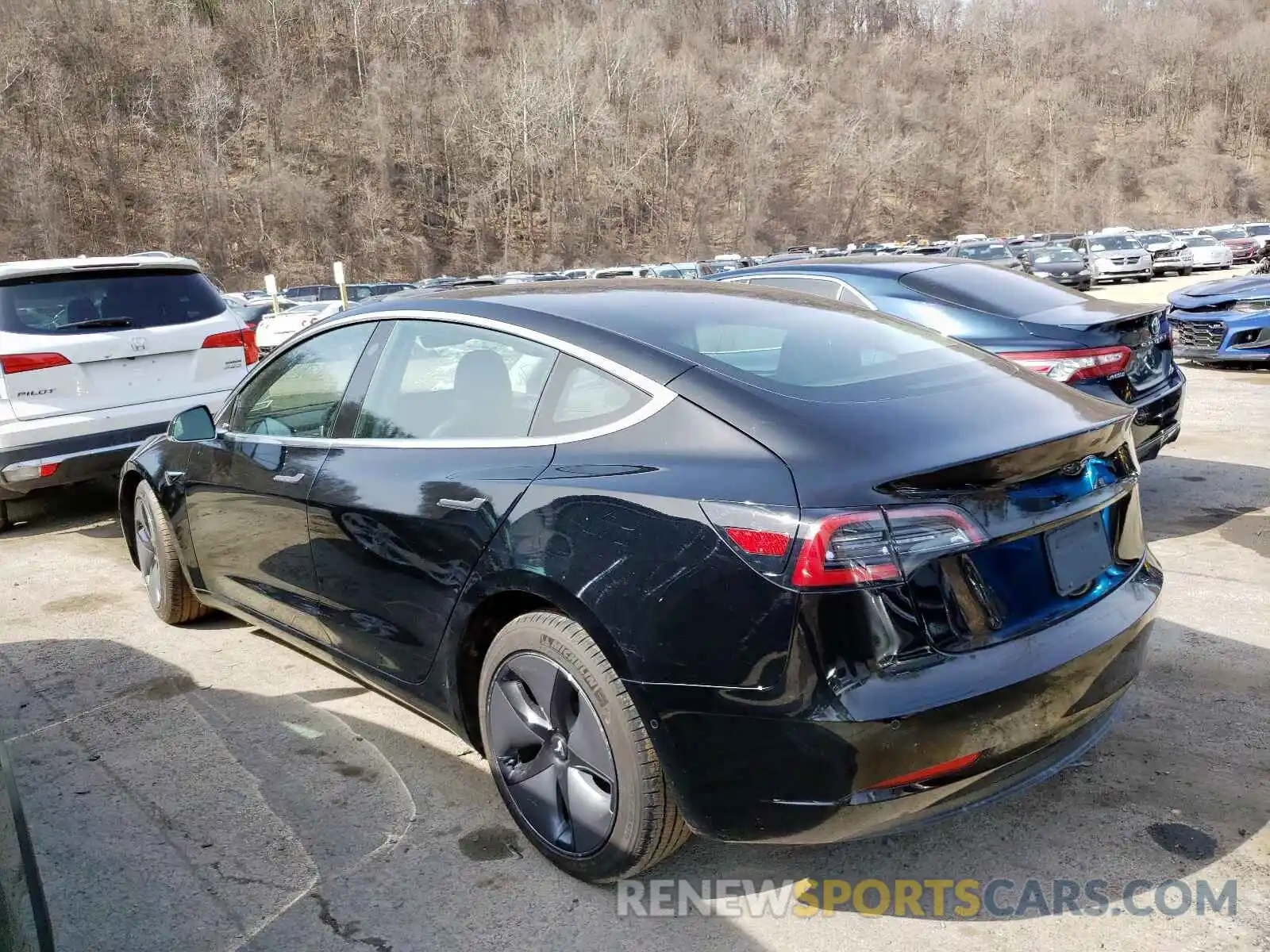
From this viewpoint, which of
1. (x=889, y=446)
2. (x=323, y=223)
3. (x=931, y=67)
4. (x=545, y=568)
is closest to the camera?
(x=889, y=446)

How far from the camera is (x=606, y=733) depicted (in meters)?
2.50

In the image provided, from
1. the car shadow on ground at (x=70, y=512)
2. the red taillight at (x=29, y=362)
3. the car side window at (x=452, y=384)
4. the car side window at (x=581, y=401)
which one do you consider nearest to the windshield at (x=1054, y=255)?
the car shadow on ground at (x=70, y=512)

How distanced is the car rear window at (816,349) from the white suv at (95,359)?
4.87 m

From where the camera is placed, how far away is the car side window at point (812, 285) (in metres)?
6.17

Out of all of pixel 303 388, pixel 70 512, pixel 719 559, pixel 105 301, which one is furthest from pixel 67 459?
pixel 719 559

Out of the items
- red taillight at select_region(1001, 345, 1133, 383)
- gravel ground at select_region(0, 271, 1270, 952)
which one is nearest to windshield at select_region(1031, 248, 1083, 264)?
red taillight at select_region(1001, 345, 1133, 383)

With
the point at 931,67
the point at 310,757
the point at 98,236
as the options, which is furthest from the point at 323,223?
the point at 931,67

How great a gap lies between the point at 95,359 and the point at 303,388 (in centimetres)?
344

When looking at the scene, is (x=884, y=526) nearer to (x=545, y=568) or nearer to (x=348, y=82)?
(x=545, y=568)

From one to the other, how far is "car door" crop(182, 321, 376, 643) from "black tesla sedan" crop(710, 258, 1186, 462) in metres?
2.31

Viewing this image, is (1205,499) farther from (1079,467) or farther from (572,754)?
(572,754)

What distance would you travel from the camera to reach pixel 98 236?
181 ft

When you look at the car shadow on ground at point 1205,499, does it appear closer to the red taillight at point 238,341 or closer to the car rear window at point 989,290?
the car rear window at point 989,290

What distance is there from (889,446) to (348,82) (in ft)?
268
